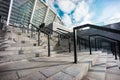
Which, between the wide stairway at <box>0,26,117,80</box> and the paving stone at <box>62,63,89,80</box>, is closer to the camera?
the paving stone at <box>62,63,89,80</box>

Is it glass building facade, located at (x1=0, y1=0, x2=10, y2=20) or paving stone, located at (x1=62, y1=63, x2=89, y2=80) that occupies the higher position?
glass building facade, located at (x1=0, y1=0, x2=10, y2=20)

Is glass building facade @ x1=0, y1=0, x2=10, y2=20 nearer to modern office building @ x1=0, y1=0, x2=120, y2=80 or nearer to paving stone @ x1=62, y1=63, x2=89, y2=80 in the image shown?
modern office building @ x1=0, y1=0, x2=120, y2=80

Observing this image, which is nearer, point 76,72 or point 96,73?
point 76,72

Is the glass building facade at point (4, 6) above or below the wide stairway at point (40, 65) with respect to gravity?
above

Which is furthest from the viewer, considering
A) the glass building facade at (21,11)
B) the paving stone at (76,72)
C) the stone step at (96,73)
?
the glass building facade at (21,11)

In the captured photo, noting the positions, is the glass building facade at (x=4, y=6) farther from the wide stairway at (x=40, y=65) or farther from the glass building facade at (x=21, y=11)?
the wide stairway at (x=40, y=65)

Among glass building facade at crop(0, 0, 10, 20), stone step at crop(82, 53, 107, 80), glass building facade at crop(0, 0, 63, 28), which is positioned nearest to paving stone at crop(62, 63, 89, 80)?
stone step at crop(82, 53, 107, 80)

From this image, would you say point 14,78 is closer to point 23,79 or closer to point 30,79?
point 23,79

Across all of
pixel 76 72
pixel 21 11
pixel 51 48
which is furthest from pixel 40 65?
pixel 21 11

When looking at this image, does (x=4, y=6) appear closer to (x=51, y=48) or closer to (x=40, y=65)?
(x=51, y=48)

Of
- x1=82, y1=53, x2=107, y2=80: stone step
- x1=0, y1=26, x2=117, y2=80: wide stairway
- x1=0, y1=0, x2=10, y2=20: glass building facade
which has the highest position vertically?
x1=0, y1=0, x2=10, y2=20: glass building facade

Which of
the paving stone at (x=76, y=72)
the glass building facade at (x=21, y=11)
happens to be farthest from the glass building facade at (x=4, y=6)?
the paving stone at (x=76, y=72)

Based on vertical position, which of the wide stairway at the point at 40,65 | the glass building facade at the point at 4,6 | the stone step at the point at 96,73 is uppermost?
the glass building facade at the point at 4,6

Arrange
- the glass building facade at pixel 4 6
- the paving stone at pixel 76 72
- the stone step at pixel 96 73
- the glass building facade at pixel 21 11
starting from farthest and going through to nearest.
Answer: the glass building facade at pixel 21 11, the glass building facade at pixel 4 6, the stone step at pixel 96 73, the paving stone at pixel 76 72
